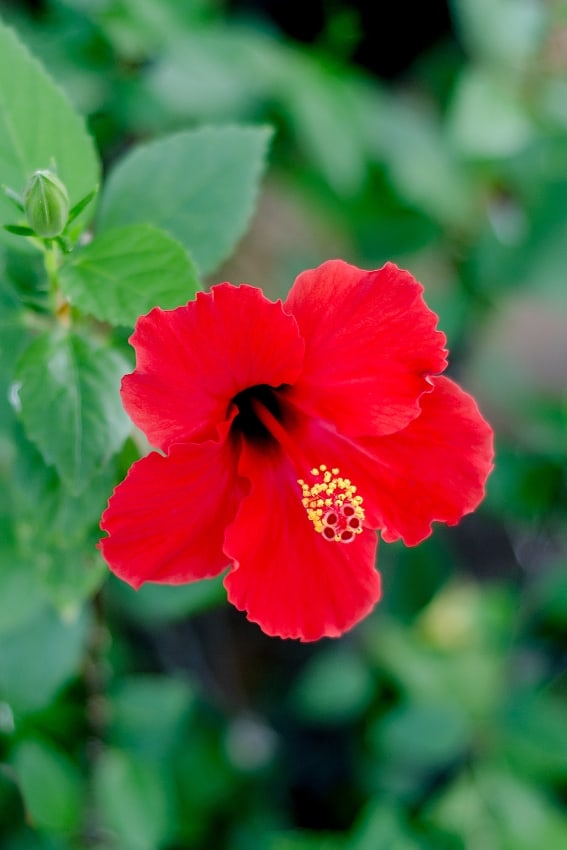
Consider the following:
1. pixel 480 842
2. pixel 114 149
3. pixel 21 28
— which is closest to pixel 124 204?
pixel 21 28

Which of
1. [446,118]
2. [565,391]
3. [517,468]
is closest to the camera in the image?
[517,468]

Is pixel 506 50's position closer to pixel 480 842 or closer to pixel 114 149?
pixel 114 149

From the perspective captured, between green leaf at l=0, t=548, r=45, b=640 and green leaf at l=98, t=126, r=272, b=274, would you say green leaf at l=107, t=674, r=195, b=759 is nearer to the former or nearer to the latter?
green leaf at l=0, t=548, r=45, b=640

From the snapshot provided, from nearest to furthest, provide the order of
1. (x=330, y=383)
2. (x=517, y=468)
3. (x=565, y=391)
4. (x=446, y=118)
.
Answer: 1. (x=330, y=383)
2. (x=517, y=468)
3. (x=446, y=118)
4. (x=565, y=391)

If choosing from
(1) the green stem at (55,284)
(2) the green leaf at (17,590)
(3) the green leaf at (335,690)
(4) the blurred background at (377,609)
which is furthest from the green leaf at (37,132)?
(3) the green leaf at (335,690)

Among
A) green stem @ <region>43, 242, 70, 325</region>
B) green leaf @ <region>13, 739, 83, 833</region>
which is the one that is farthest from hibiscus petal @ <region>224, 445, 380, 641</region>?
green leaf @ <region>13, 739, 83, 833</region>

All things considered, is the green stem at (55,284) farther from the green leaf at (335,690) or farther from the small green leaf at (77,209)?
the green leaf at (335,690)
